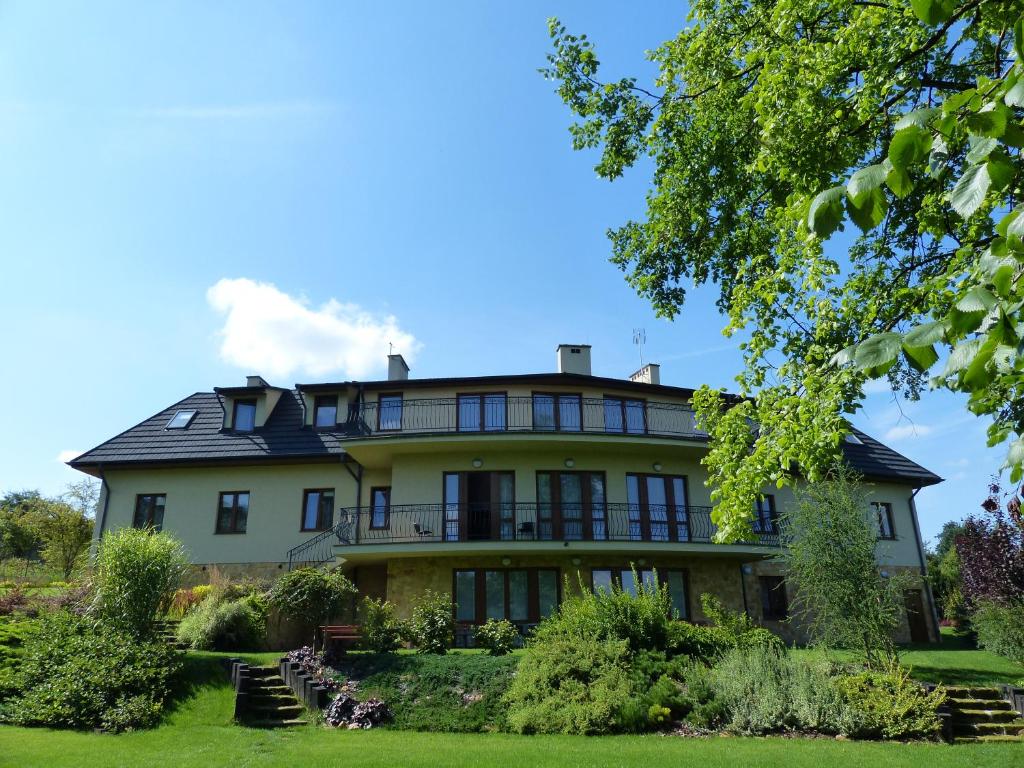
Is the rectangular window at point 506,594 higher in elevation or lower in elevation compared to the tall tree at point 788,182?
lower

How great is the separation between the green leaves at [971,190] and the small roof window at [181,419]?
88.0 ft

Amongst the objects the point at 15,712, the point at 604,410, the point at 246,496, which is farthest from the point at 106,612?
the point at 604,410

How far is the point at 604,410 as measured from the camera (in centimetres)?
2355

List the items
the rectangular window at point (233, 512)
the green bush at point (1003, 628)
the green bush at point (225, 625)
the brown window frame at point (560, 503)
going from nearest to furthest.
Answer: the green bush at point (1003, 628) < the green bush at point (225, 625) < the brown window frame at point (560, 503) < the rectangular window at point (233, 512)

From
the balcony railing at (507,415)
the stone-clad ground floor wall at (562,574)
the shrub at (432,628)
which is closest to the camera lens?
the shrub at (432,628)

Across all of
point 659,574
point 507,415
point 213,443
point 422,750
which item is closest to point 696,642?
point 422,750

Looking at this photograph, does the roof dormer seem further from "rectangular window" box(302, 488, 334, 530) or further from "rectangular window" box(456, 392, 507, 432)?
"rectangular window" box(456, 392, 507, 432)

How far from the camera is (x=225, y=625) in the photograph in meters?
17.7

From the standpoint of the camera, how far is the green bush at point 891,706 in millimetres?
12422

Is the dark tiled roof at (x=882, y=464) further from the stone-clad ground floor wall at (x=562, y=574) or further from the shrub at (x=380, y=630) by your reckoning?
the shrub at (x=380, y=630)

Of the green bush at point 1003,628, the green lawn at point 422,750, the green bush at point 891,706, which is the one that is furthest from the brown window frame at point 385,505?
the green bush at point 1003,628

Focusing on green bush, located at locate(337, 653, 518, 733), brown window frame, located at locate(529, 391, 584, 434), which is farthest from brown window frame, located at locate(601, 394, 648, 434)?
green bush, located at locate(337, 653, 518, 733)

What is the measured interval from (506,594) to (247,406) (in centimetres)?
1149

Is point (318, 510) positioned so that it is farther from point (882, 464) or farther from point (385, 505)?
point (882, 464)
